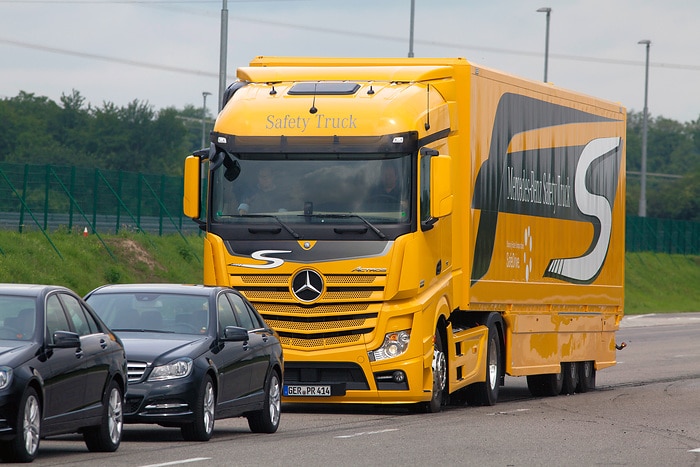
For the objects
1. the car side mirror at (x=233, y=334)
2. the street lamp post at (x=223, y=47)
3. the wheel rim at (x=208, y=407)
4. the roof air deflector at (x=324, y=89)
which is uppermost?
the street lamp post at (x=223, y=47)

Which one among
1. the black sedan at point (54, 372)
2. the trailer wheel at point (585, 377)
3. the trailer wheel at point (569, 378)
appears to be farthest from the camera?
the trailer wheel at point (585, 377)

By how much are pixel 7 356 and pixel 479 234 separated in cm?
911

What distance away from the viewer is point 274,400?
51.7ft

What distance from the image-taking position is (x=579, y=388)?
2430cm

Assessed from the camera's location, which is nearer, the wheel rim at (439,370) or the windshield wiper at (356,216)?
the windshield wiper at (356,216)

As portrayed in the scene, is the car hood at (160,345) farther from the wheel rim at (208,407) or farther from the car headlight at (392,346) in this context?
the car headlight at (392,346)

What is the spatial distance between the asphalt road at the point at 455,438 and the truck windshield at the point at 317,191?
7.47 feet

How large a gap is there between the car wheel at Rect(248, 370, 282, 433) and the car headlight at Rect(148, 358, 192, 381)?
169cm

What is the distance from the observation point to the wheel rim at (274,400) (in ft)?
51.3

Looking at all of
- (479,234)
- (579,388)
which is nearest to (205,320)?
(479,234)

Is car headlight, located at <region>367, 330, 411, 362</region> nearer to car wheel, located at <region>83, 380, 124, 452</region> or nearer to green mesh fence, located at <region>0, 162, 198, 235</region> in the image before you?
car wheel, located at <region>83, 380, 124, 452</region>

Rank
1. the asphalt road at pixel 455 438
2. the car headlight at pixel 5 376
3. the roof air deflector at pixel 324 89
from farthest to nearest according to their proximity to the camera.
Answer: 1. the roof air deflector at pixel 324 89
2. the asphalt road at pixel 455 438
3. the car headlight at pixel 5 376

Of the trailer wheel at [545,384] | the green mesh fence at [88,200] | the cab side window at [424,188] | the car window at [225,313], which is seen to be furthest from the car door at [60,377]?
the green mesh fence at [88,200]

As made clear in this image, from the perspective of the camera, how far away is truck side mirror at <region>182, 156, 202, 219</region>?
17.4 metres
